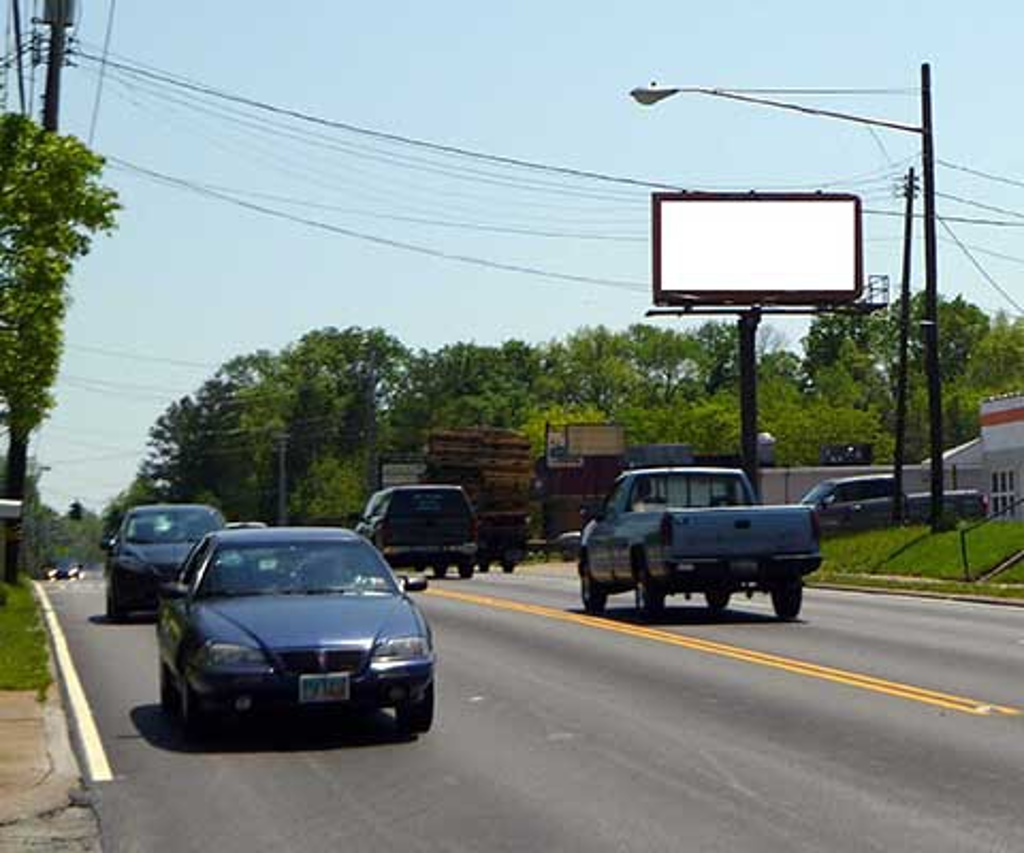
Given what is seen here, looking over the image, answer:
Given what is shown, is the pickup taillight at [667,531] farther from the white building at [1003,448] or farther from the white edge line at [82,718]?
the white building at [1003,448]

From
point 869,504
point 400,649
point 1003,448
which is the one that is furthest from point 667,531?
point 1003,448

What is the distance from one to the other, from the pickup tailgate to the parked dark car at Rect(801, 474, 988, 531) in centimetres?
2601

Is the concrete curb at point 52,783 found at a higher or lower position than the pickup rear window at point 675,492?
lower

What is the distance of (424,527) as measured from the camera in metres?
41.9

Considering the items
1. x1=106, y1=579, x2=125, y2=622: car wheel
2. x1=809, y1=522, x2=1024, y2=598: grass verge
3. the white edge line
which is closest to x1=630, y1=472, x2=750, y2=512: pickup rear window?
x1=106, y1=579, x2=125, y2=622: car wheel

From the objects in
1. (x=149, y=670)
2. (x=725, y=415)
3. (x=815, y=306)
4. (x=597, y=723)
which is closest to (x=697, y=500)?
(x=149, y=670)

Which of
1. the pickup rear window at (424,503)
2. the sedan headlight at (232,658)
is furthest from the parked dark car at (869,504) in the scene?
the sedan headlight at (232,658)

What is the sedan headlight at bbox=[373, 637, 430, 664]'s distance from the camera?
12812 millimetres

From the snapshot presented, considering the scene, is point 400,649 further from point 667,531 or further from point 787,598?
point 787,598

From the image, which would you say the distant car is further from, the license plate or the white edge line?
the license plate

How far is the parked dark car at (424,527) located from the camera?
41.7m

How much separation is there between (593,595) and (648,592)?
243cm

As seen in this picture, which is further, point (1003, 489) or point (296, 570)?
point (1003, 489)

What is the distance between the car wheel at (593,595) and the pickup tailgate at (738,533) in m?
3.11
